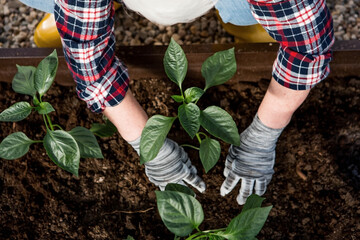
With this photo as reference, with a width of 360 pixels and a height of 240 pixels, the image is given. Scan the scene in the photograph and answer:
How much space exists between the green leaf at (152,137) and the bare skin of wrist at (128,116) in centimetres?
10

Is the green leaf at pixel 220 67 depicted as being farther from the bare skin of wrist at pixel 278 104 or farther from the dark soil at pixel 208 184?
the dark soil at pixel 208 184

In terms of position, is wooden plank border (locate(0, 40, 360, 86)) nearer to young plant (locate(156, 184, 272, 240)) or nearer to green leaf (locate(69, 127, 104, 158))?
green leaf (locate(69, 127, 104, 158))

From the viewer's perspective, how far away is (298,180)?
1.24m

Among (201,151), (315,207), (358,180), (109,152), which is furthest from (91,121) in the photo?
(358,180)

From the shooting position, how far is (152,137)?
92 cm

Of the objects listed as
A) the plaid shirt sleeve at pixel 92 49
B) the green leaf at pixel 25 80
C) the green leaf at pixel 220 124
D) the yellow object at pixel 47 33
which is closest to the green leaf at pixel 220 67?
the green leaf at pixel 220 124

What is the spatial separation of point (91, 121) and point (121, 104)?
37cm

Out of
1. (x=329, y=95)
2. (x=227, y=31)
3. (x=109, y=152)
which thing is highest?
(x=227, y=31)

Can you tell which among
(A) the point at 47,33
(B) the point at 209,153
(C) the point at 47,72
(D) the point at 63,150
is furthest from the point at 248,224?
(A) the point at 47,33

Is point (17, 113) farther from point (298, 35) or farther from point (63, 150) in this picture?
point (298, 35)

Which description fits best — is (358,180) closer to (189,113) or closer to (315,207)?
(315,207)

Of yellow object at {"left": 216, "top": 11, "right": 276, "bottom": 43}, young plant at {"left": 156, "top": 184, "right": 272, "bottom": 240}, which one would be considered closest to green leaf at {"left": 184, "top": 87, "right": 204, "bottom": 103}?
young plant at {"left": 156, "top": 184, "right": 272, "bottom": 240}

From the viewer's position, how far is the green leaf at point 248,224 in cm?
77

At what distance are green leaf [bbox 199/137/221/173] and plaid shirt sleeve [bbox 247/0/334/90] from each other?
22 cm
